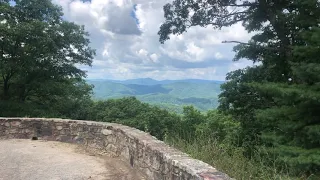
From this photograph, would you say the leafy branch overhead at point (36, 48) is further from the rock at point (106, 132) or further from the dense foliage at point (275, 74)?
the rock at point (106, 132)

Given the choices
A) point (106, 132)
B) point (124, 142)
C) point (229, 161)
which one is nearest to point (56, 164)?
point (124, 142)

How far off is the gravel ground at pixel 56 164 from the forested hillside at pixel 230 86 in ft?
3.58

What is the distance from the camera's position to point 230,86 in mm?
13336

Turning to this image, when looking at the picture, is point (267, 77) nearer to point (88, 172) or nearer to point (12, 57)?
point (88, 172)

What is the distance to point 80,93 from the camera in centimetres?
2048

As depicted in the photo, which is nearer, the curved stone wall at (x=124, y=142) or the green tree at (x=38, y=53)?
the curved stone wall at (x=124, y=142)

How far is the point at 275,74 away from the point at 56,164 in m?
9.04

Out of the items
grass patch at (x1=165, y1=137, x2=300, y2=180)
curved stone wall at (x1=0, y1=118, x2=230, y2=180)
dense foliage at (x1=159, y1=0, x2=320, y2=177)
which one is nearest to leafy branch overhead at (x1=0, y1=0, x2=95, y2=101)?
dense foliage at (x1=159, y1=0, x2=320, y2=177)

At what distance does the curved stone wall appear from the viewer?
3.43m

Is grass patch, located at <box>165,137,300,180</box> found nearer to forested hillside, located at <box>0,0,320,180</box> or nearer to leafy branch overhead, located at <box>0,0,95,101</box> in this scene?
forested hillside, located at <box>0,0,320,180</box>

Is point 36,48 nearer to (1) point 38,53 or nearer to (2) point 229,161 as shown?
A: (1) point 38,53

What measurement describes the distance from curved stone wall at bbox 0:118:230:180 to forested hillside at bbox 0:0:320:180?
62 cm

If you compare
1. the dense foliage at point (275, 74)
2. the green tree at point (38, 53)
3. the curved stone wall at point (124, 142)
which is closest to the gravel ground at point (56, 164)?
the curved stone wall at point (124, 142)

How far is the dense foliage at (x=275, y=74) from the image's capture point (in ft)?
23.5
